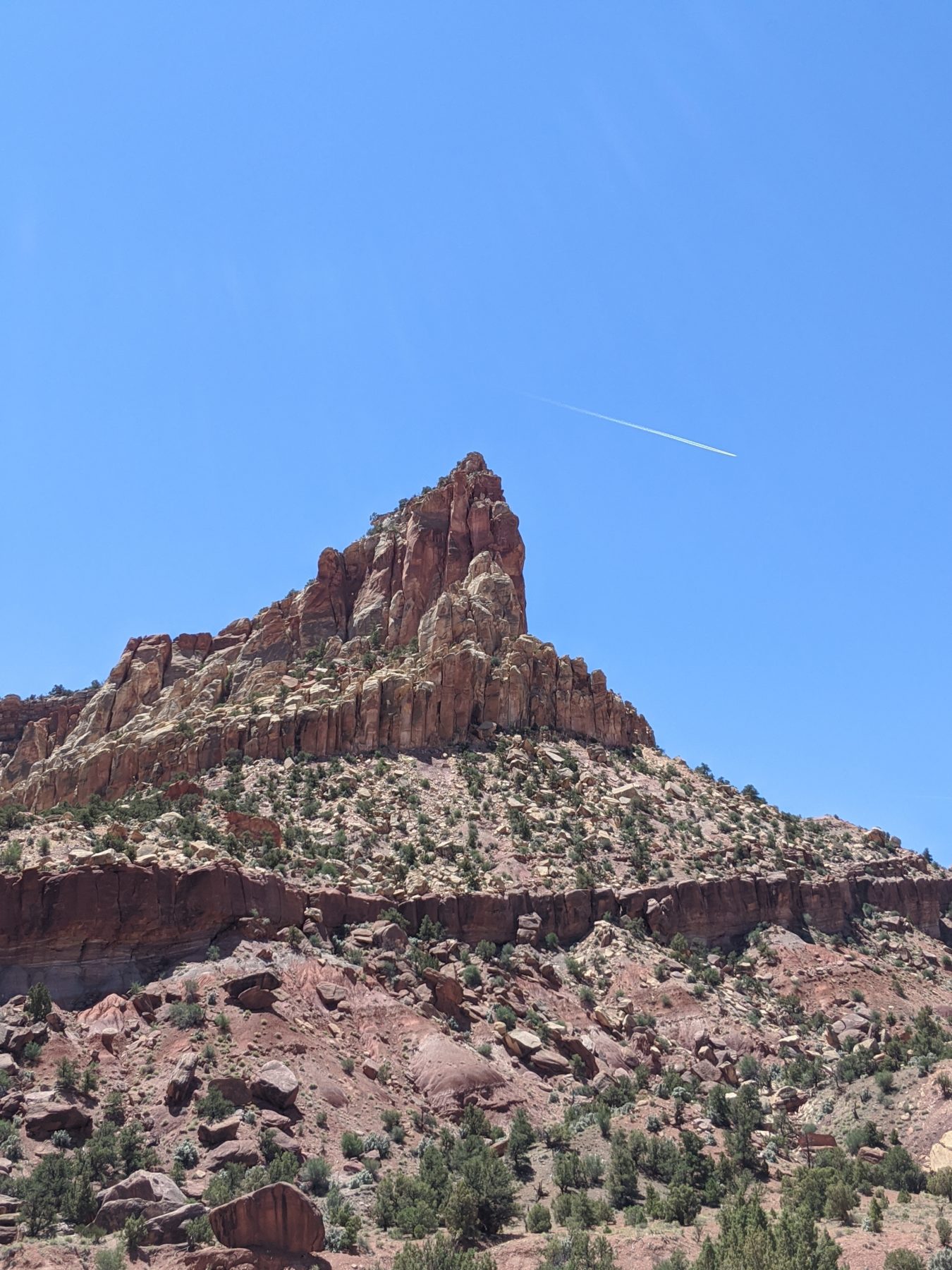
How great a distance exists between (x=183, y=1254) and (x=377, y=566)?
241ft

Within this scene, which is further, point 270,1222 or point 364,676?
point 364,676

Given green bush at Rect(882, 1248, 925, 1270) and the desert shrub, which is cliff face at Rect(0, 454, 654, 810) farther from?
green bush at Rect(882, 1248, 925, 1270)

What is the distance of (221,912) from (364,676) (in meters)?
34.7

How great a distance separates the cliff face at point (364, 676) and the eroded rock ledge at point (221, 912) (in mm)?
18882

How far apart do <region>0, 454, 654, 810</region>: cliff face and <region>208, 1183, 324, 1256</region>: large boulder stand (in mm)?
45720

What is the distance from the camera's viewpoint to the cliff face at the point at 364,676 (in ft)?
248

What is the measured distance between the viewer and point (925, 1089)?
43531 millimetres

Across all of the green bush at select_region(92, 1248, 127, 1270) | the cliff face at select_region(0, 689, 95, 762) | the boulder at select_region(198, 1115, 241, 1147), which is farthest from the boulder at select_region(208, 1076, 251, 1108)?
A: the cliff face at select_region(0, 689, 95, 762)

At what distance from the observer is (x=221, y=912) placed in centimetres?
4806

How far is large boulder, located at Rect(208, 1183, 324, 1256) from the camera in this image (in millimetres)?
27688

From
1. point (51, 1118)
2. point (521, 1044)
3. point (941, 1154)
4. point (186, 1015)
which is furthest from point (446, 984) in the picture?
point (941, 1154)

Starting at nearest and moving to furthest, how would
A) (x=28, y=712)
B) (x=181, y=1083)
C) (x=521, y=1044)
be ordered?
(x=181, y=1083)
(x=521, y=1044)
(x=28, y=712)

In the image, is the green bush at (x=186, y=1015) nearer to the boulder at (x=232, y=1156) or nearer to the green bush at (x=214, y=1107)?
the green bush at (x=214, y=1107)

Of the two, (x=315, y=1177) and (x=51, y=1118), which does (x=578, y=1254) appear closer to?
(x=315, y=1177)
